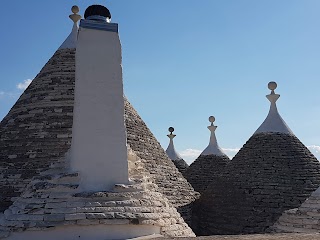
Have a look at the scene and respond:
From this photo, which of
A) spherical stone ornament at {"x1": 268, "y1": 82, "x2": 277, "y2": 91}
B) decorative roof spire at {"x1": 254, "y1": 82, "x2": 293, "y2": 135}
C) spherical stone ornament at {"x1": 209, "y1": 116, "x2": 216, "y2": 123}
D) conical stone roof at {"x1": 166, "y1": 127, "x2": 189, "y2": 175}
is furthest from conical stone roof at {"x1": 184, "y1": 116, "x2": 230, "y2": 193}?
spherical stone ornament at {"x1": 268, "y1": 82, "x2": 277, "y2": 91}

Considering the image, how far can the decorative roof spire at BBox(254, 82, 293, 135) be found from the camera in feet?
44.5

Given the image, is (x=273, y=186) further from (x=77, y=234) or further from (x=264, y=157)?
(x=77, y=234)

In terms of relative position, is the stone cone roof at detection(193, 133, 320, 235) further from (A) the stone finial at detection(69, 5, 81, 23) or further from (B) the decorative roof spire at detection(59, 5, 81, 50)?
(A) the stone finial at detection(69, 5, 81, 23)

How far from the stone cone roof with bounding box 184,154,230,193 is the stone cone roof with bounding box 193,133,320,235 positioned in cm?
286

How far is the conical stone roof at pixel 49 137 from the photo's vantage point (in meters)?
9.08

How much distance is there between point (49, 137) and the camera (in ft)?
31.1

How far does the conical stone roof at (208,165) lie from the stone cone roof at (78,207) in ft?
34.1

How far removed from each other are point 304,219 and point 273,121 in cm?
549

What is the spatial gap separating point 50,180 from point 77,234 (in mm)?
931

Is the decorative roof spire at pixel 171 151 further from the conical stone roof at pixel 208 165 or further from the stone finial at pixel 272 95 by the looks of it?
A: the stone finial at pixel 272 95

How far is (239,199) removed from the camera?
12.2 meters

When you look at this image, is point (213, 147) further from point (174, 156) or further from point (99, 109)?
point (99, 109)

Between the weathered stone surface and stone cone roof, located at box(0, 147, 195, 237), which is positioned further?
the weathered stone surface

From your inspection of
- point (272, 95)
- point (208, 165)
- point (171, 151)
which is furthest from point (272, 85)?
point (171, 151)
